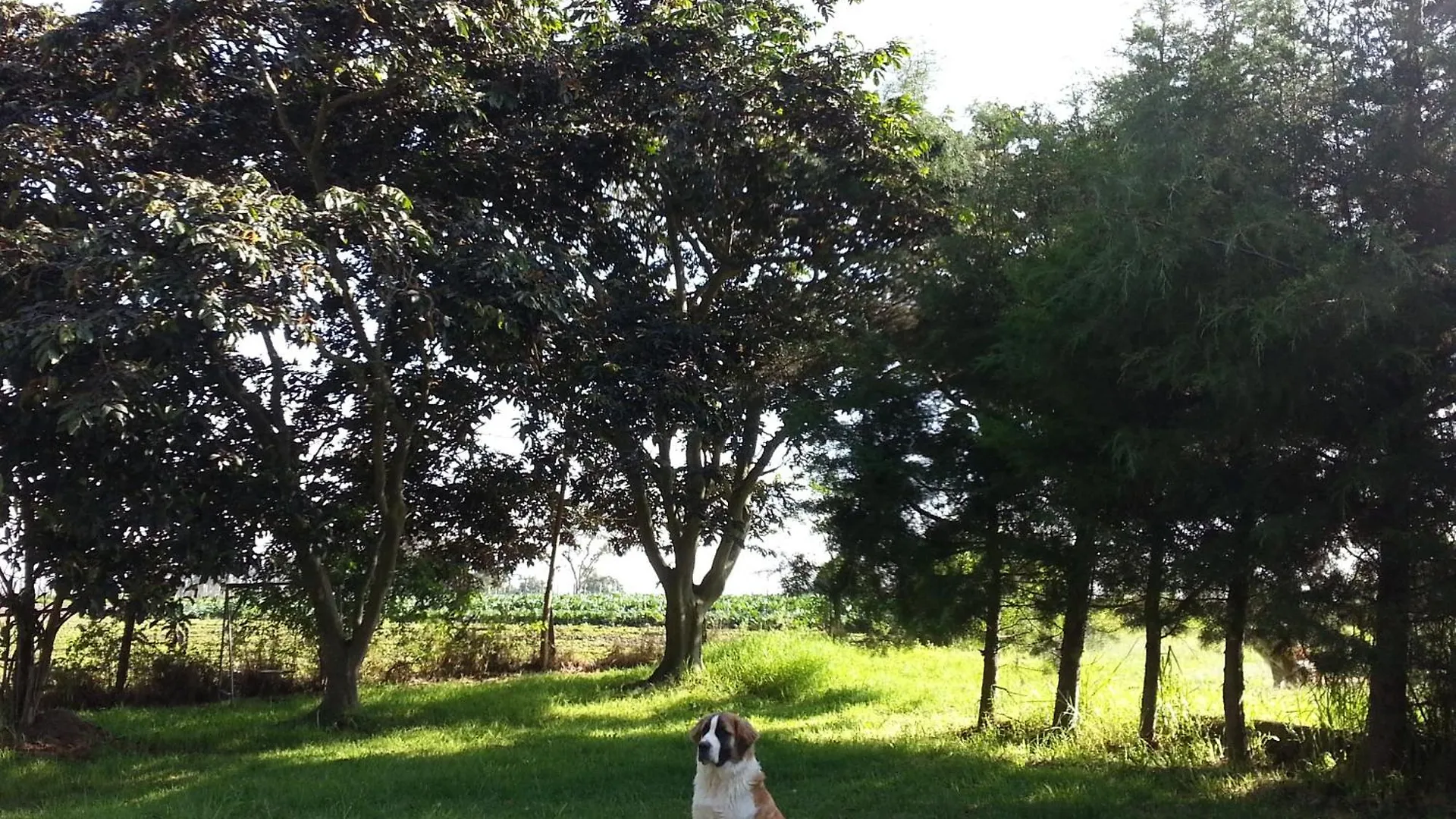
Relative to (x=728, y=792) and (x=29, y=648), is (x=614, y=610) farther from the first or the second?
(x=728, y=792)

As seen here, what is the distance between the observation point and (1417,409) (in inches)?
256

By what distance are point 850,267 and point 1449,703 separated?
312 inches

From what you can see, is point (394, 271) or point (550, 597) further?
point (550, 597)

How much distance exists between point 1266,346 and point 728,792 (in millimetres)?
4042

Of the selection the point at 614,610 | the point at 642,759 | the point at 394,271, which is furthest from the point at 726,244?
the point at 614,610

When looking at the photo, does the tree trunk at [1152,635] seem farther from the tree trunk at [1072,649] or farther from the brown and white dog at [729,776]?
the brown and white dog at [729,776]

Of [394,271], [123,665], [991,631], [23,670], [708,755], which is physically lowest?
[123,665]

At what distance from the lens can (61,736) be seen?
34.2 feet

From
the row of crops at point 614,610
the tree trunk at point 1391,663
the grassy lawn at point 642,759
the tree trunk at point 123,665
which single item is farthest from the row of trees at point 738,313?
the row of crops at point 614,610

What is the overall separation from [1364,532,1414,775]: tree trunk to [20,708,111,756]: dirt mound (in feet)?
35.2

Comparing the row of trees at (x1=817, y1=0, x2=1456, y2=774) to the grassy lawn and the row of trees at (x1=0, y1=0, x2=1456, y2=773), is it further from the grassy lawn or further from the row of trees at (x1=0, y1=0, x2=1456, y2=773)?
the grassy lawn

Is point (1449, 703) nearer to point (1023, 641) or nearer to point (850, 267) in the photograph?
point (1023, 641)

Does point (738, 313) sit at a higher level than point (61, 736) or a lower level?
higher

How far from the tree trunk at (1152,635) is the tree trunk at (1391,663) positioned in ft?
5.21
